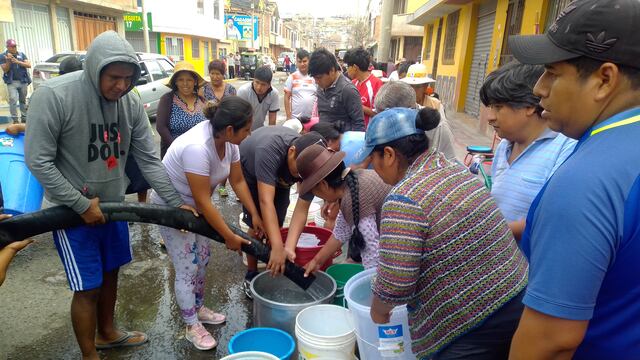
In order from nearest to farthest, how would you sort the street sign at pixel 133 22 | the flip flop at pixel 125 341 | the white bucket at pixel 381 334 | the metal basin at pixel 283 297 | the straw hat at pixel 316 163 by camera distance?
1. the white bucket at pixel 381 334
2. the straw hat at pixel 316 163
3. the metal basin at pixel 283 297
4. the flip flop at pixel 125 341
5. the street sign at pixel 133 22

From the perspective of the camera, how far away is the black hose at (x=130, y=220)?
7.09ft

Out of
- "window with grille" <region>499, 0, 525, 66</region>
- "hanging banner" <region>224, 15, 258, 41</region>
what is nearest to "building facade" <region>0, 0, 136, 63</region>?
"window with grille" <region>499, 0, 525, 66</region>

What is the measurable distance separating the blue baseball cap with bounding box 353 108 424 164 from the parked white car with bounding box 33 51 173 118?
9234mm

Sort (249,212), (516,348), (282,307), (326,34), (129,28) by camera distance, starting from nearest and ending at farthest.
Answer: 1. (516,348)
2. (282,307)
3. (249,212)
4. (129,28)
5. (326,34)

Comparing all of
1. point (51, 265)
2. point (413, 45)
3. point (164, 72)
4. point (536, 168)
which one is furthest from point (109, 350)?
point (413, 45)

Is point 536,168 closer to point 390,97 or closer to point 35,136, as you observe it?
point 390,97

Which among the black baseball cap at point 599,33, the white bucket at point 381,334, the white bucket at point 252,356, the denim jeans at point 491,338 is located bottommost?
the white bucket at point 252,356

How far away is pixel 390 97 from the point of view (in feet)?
10.5

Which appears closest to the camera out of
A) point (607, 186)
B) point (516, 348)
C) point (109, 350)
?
point (607, 186)

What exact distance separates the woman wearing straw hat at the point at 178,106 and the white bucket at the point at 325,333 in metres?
2.69

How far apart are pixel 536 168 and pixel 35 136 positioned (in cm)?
244

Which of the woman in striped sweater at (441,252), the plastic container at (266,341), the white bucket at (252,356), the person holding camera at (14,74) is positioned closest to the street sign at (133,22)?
the person holding camera at (14,74)

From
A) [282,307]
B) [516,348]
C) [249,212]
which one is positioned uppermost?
[516,348]

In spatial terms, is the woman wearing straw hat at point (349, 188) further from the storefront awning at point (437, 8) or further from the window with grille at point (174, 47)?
the window with grille at point (174, 47)
